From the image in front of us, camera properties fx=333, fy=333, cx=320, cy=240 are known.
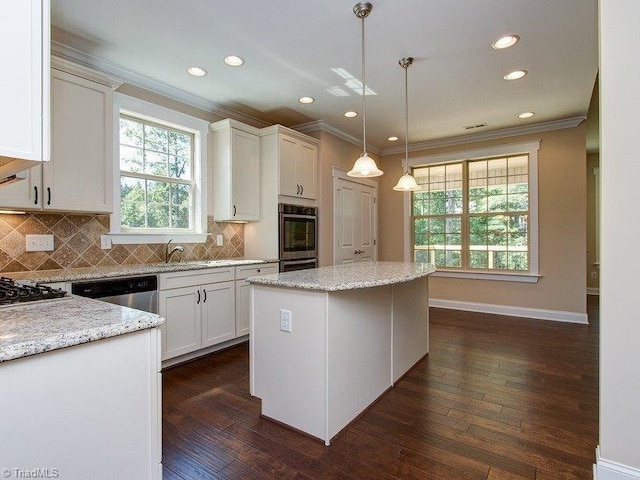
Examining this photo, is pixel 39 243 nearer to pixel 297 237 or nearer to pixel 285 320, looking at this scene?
pixel 285 320

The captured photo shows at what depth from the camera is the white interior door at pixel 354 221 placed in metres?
4.94

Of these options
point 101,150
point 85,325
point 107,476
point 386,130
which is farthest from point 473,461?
point 386,130

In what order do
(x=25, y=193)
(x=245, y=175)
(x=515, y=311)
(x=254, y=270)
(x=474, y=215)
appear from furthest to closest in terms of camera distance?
1. (x=474, y=215)
2. (x=515, y=311)
3. (x=245, y=175)
4. (x=254, y=270)
5. (x=25, y=193)

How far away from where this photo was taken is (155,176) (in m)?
3.45

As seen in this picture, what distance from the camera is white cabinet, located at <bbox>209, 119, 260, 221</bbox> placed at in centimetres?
378

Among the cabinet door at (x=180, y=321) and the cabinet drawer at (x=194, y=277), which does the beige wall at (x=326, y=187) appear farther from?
the cabinet door at (x=180, y=321)

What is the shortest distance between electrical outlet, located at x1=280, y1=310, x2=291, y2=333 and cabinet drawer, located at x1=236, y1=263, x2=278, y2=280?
62.3 inches

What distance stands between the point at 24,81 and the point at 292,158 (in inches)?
132

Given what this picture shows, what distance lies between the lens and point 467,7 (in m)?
2.29

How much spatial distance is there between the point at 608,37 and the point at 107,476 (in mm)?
2690

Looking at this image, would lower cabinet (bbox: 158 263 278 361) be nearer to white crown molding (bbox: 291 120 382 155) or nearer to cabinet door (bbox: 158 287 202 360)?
cabinet door (bbox: 158 287 202 360)

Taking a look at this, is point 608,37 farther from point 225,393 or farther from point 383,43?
point 225,393

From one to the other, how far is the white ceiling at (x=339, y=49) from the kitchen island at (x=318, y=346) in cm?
185

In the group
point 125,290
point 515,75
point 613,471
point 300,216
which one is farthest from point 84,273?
point 515,75
